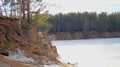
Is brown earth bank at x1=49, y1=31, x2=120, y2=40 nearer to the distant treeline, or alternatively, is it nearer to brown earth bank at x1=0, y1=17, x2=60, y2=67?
the distant treeline

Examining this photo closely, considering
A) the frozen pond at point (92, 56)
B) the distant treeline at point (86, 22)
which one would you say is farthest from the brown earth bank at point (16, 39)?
the distant treeline at point (86, 22)

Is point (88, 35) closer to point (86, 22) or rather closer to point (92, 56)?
point (86, 22)

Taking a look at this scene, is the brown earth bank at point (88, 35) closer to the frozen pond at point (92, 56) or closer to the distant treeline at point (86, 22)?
the distant treeline at point (86, 22)

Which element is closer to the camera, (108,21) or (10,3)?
(10,3)

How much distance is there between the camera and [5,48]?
783 inches

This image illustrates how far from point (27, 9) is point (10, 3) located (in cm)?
818

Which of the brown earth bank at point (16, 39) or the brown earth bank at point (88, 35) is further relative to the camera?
the brown earth bank at point (88, 35)

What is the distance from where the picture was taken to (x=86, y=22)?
454 ft

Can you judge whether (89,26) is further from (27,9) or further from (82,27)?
(27,9)

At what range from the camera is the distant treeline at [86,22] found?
5335 inches

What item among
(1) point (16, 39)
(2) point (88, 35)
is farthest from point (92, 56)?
(2) point (88, 35)

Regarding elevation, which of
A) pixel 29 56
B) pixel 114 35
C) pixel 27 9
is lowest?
pixel 114 35

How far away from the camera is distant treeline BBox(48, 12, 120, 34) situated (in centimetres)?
13550

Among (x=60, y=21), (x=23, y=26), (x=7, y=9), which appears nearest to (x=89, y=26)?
(x=60, y=21)
